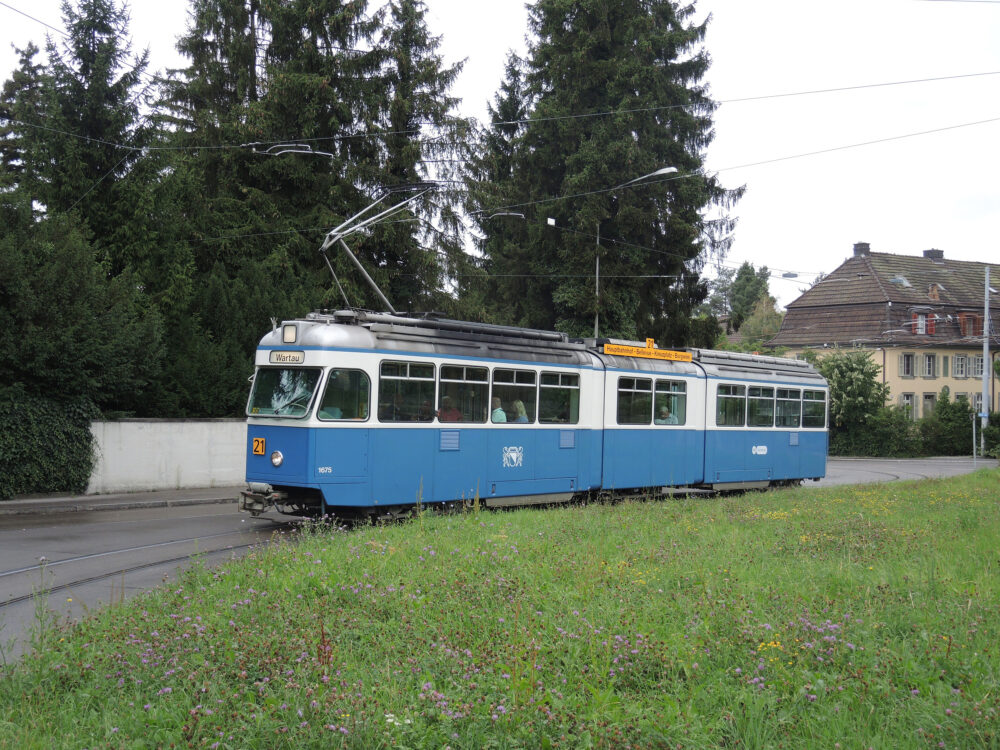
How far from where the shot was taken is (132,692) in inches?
232

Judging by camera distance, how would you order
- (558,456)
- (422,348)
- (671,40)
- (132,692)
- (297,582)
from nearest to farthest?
(132,692) < (297,582) < (422,348) < (558,456) < (671,40)

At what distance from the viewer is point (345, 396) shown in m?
13.5

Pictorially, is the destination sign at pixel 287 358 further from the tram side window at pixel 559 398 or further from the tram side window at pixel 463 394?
the tram side window at pixel 559 398

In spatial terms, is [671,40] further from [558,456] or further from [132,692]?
[132,692]

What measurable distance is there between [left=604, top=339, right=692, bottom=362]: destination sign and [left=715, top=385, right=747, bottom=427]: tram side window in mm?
1342

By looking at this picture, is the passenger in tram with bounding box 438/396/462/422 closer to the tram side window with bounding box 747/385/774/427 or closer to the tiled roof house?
the tram side window with bounding box 747/385/774/427

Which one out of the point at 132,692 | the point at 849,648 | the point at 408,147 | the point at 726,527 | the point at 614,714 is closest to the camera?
the point at 614,714

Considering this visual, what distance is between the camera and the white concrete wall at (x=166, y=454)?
20062 mm

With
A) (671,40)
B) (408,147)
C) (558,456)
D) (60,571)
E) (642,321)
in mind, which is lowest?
(60,571)

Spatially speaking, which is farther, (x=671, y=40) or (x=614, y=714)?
(x=671, y=40)

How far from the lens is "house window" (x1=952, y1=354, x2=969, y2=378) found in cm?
6072

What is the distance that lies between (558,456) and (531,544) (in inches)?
261

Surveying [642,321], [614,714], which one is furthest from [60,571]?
[642,321]

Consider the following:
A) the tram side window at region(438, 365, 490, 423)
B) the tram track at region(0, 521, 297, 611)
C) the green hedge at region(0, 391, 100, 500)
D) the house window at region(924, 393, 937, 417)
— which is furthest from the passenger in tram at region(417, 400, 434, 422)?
the house window at region(924, 393, 937, 417)
